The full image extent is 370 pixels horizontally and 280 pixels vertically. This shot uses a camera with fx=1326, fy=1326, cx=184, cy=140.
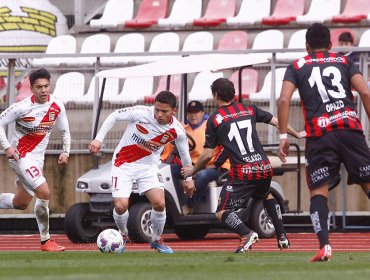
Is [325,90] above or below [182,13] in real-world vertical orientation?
below

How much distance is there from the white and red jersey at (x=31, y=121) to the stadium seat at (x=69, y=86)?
5.32 meters

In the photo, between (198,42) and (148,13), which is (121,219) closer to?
(198,42)

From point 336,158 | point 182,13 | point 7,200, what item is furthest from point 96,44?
point 336,158

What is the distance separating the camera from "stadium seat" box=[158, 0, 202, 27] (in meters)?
26.9

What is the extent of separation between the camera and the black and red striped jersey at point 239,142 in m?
14.5

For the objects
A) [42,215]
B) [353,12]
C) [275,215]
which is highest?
[353,12]

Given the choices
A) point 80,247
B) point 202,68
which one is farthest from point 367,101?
point 202,68

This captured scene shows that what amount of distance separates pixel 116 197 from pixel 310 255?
3064 mm

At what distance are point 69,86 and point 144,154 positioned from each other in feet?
21.2

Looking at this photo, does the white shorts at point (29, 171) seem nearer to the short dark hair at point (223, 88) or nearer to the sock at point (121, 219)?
the sock at point (121, 219)

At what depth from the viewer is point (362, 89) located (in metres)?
11.7

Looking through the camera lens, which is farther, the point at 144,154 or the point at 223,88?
the point at 144,154

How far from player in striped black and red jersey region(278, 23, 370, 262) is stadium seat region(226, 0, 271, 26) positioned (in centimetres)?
1423

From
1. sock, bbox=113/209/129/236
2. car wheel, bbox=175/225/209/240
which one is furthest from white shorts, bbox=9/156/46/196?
car wheel, bbox=175/225/209/240
